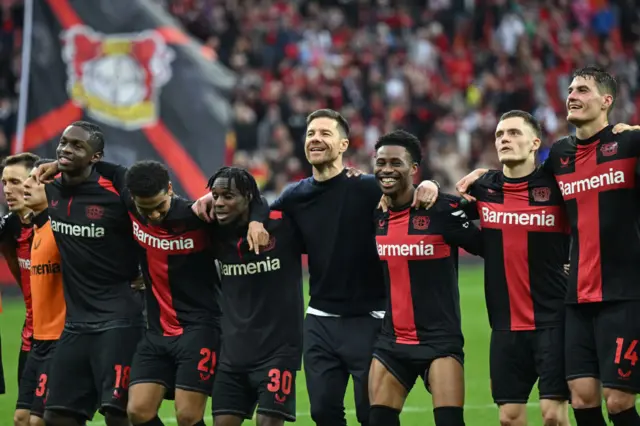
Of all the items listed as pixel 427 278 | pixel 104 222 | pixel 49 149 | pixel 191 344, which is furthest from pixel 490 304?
pixel 49 149

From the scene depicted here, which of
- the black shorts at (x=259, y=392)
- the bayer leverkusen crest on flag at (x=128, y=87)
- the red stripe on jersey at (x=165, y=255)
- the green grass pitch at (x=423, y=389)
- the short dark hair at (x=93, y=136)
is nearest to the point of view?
the black shorts at (x=259, y=392)

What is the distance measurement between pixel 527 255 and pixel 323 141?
1.78 metres

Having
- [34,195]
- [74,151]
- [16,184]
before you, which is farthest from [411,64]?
[74,151]

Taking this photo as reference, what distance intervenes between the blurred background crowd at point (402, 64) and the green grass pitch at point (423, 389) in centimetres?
639

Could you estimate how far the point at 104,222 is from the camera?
367 inches

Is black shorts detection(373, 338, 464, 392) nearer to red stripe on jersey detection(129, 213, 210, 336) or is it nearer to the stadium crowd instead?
red stripe on jersey detection(129, 213, 210, 336)

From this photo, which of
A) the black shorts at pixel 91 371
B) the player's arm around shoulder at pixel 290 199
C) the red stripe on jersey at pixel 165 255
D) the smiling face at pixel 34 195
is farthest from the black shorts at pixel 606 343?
the smiling face at pixel 34 195

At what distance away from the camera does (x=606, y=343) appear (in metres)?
8.23

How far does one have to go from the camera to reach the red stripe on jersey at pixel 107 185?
9.48 meters

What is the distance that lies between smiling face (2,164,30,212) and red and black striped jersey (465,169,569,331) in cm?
401

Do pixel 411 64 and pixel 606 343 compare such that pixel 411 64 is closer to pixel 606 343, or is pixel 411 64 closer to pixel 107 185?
pixel 107 185

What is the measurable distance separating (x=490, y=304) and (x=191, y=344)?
88.5 inches

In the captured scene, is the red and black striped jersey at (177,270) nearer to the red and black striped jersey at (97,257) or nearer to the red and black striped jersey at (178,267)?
the red and black striped jersey at (178,267)

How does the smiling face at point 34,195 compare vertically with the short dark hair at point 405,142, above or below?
below
